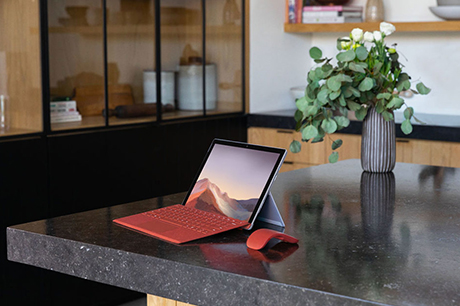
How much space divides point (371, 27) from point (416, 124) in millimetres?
866

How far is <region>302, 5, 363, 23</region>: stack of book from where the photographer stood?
431 cm

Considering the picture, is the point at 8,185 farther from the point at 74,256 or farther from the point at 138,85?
the point at 74,256

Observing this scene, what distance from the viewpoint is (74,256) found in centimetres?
136

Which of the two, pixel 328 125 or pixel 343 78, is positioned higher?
pixel 343 78

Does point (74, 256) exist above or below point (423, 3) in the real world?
below

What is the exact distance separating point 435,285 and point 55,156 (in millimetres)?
2321

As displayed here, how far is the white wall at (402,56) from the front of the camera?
424 centimetres

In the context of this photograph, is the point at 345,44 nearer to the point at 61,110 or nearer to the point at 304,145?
the point at 61,110

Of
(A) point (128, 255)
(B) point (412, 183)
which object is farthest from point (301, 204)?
(A) point (128, 255)

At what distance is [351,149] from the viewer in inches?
153

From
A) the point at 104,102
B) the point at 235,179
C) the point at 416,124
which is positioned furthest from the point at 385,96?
the point at 104,102

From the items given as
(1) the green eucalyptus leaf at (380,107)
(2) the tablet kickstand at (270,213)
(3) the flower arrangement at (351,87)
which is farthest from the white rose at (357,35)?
(2) the tablet kickstand at (270,213)

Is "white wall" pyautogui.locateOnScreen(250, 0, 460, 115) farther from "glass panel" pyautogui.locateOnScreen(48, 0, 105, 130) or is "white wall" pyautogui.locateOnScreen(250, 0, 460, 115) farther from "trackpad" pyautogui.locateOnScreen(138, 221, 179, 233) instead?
"trackpad" pyautogui.locateOnScreen(138, 221, 179, 233)

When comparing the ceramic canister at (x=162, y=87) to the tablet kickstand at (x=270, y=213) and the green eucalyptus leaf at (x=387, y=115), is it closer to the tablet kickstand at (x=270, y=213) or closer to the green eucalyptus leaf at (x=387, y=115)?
the green eucalyptus leaf at (x=387, y=115)
